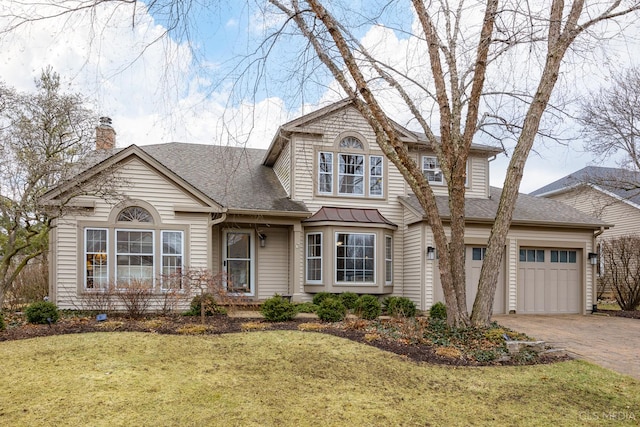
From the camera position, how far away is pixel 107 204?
448 inches

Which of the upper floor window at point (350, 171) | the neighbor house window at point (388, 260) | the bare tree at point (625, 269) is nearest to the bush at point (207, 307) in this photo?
the upper floor window at point (350, 171)

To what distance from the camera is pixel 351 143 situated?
Result: 46.6 feet

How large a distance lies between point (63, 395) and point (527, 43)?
864 centimetres

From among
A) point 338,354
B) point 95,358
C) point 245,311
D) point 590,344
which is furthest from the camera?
point 245,311

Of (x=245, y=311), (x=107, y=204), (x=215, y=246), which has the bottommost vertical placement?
(x=245, y=311)

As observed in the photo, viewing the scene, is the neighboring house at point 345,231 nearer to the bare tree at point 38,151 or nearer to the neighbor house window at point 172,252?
the neighbor house window at point 172,252

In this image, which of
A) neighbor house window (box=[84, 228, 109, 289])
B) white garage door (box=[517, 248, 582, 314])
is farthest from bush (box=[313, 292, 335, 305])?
white garage door (box=[517, 248, 582, 314])

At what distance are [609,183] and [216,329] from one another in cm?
1794

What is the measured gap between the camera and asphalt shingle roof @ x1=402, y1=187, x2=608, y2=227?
1334 centimetres

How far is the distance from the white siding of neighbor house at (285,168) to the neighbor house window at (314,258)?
5.25ft

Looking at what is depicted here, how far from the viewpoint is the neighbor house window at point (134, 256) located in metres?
11.4

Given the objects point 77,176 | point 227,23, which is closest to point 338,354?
point 227,23

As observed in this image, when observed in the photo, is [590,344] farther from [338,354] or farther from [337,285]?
[337,285]

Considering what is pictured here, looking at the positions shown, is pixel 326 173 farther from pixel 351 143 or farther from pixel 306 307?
pixel 306 307
